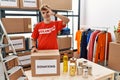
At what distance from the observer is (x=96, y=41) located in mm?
3584

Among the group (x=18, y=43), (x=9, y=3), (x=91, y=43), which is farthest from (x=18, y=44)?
(x=91, y=43)

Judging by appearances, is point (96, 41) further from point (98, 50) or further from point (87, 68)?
point (87, 68)

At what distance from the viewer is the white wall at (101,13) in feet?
12.4

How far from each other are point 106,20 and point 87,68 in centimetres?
246

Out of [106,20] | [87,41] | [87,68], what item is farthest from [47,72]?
[106,20]

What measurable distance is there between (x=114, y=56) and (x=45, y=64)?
217 cm

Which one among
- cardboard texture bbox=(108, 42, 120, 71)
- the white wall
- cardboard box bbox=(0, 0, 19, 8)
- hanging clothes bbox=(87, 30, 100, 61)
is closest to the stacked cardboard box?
cardboard box bbox=(0, 0, 19, 8)

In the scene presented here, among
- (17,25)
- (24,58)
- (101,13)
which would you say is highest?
(101,13)

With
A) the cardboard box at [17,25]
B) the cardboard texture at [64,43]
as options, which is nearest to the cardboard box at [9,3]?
the cardboard box at [17,25]

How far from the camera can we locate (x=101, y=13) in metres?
4.12

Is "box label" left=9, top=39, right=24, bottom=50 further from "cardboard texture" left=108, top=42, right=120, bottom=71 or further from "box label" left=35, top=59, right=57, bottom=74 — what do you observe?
"cardboard texture" left=108, top=42, right=120, bottom=71

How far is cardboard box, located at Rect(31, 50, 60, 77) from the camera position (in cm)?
183

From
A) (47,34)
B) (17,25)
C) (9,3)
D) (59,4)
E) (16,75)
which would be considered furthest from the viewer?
(59,4)

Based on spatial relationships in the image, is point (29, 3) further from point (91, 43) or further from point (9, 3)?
point (91, 43)
